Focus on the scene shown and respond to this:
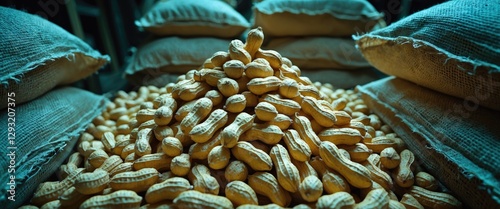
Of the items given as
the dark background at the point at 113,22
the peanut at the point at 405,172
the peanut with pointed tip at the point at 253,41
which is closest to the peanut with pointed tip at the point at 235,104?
the peanut with pointed tip at the point at 253,41

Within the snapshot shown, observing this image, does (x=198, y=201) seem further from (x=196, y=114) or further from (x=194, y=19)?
(x=194, y=19)

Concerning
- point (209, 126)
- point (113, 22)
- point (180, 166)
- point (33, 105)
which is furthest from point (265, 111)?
point (113, 22)

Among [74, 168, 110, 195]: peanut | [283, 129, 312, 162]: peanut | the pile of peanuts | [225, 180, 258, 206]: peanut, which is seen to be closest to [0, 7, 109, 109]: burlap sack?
the pile of peanuts

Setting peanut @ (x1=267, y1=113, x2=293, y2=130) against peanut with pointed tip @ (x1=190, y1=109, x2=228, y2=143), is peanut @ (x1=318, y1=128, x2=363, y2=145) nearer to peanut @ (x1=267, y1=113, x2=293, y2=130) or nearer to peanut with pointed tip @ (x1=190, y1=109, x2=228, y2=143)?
peanut @ (x1=267, y1=113, x2=293, y2=130)

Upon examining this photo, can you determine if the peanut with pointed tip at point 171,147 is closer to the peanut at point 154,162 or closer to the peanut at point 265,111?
the peanut at point 154,162

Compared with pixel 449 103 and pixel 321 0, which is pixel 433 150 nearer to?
pixel 449 103

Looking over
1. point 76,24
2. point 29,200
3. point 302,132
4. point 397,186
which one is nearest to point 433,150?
point 397,186
